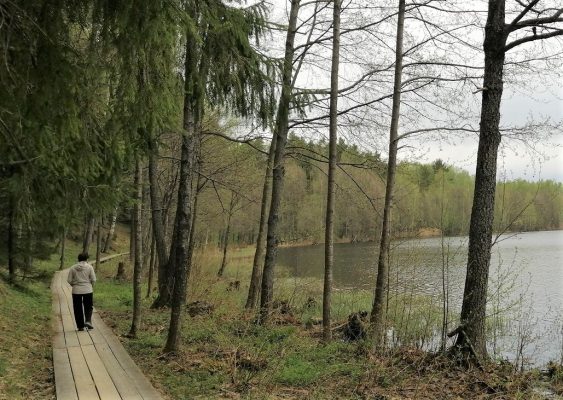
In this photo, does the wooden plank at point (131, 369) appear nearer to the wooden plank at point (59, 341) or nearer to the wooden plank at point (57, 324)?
the wooden plank at point (59, 341)

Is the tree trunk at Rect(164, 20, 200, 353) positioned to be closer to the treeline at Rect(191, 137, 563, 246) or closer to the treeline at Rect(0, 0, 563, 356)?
the treeline at Rect(0, 0, 563, 356)

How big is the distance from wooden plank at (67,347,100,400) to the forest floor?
293 millimetres

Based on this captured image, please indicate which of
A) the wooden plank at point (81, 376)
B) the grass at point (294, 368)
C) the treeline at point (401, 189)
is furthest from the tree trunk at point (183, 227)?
the treeline at point (401, 189)

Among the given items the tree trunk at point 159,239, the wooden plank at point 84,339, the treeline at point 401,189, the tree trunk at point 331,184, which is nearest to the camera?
the wooden plank at point 84,339

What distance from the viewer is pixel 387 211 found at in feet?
30.7

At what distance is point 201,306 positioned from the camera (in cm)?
1230

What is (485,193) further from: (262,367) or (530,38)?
(262,367)

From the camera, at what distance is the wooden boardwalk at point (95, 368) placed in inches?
213

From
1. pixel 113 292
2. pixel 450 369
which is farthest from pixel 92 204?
pixel 113 292

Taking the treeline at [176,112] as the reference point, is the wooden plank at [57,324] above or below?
below

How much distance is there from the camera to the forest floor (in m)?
6.11

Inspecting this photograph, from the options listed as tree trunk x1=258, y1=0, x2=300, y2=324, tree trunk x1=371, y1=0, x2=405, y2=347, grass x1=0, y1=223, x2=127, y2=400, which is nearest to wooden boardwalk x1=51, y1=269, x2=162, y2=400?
grass x1=0, y1=223, x2=127, y2=400

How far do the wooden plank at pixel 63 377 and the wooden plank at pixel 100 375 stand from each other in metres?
0.26

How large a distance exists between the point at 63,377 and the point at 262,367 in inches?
104
